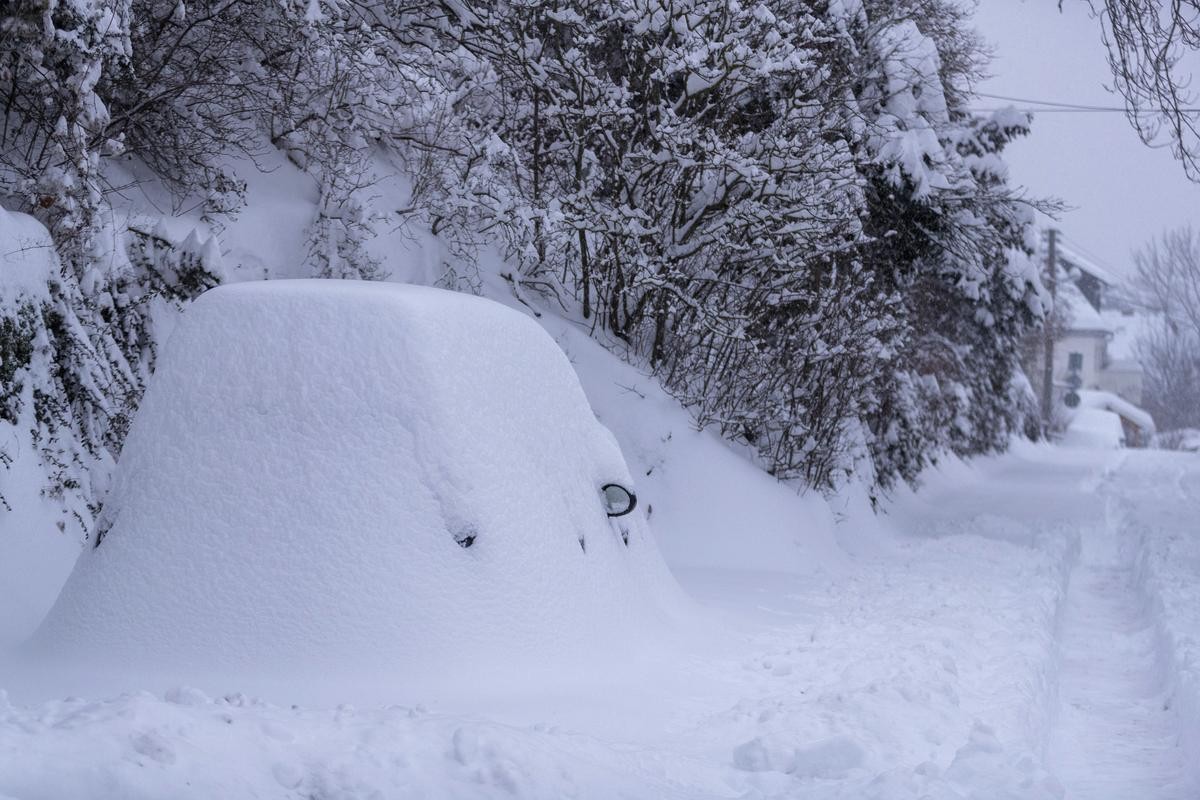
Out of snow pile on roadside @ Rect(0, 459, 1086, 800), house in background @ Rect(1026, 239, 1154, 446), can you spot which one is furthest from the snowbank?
house in background @ Rect(1026, 239, 1154, 446)

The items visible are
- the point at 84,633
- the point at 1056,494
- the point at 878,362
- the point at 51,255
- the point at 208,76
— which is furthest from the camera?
the point at 1056,494

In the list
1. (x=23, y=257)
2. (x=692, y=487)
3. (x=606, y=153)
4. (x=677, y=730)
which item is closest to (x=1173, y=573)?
(x=692, y=487)

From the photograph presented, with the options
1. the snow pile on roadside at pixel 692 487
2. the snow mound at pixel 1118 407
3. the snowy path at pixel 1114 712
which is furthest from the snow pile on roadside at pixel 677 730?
the snow mound at pixel 1118 407

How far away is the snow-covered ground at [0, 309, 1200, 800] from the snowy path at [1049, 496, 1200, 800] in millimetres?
23

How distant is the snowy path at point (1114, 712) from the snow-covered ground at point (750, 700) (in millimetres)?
23

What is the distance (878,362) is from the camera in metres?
12.8

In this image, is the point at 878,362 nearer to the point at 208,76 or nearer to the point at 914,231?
the point at 914,231

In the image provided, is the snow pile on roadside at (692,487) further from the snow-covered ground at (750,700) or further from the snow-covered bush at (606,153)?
the snow-covered bush at (606,153)

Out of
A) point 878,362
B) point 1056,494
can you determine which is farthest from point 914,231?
point 1056,494

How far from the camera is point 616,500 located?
604 centimetres

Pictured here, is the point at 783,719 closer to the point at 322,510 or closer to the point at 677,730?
the point at 677,730

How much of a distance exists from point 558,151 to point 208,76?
3421mm

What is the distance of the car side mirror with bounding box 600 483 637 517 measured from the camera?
6004mm

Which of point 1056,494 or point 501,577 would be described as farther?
point 1056,494
